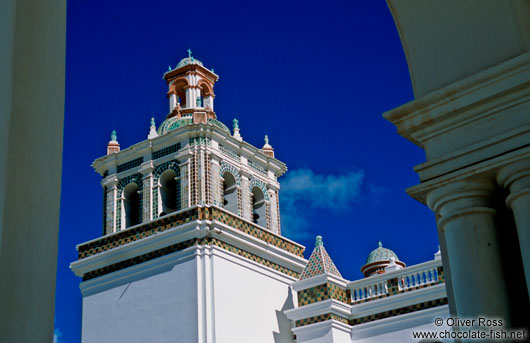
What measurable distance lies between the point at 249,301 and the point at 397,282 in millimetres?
3171

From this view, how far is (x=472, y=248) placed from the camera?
4.82m

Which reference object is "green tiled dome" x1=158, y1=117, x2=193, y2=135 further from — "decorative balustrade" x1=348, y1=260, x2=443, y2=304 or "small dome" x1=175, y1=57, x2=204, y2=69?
"decorative balustrade" x1=348, y1=260, x2=443, y2=304

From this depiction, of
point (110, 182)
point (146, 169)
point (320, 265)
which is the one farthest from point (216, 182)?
point (320, 265)

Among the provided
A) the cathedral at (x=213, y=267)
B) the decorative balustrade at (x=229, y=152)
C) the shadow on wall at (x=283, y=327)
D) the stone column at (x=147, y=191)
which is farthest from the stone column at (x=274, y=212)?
the stone column at (x=147, y=191)

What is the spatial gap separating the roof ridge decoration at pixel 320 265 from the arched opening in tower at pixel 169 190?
3578 mm

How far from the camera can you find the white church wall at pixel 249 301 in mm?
16561

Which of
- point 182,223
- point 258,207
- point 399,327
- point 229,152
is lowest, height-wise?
point 399,327

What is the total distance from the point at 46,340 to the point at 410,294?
1317 centimetres

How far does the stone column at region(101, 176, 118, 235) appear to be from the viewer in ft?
63.3

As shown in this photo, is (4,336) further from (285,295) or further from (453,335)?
(285,295)

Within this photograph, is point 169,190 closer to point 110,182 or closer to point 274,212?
point 110,182

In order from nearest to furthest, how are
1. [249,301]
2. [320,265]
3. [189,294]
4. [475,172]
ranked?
[475,172]
[189,294]
[320,265]
[249,301]

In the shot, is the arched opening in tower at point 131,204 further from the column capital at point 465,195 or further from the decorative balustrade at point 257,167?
the column capital at point 465,195

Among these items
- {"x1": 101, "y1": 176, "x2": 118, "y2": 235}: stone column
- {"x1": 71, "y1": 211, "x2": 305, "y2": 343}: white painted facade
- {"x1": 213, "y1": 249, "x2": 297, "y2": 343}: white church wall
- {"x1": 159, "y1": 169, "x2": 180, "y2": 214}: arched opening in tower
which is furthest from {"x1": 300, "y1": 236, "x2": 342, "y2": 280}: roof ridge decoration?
{"x1": 101, "y1": 176, "x2": 118, "y2": 235}: stone column
